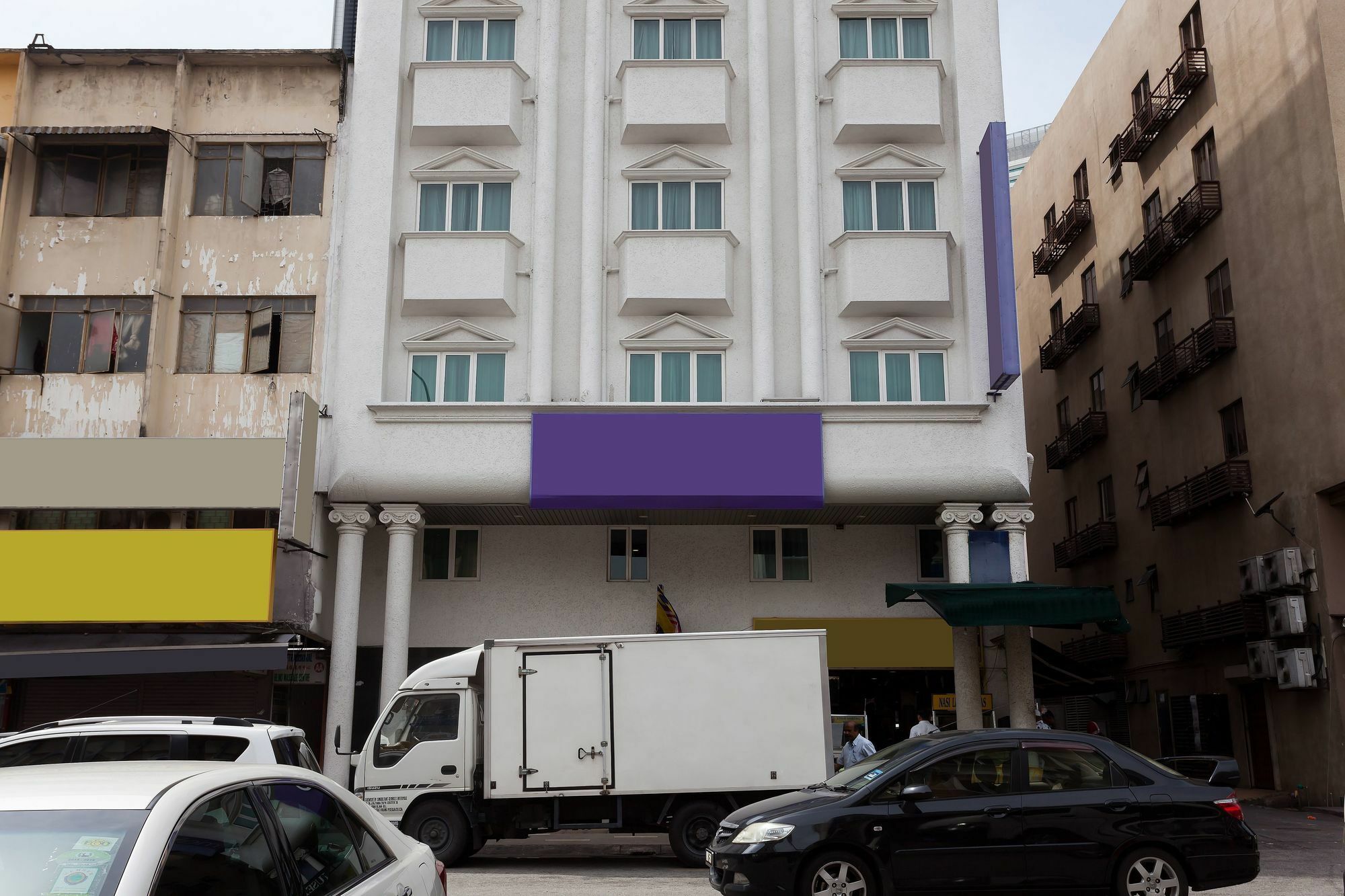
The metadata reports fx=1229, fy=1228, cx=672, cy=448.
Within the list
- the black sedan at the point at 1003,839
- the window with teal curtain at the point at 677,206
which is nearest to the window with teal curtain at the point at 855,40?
the window with teal curtain at the point at 677,206

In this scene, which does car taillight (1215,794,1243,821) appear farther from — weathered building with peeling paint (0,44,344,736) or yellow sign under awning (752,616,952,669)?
weathered building with peeling paint (0,44,344,736)

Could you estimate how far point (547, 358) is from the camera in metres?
24.1

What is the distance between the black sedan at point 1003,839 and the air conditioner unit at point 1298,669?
15652 mm

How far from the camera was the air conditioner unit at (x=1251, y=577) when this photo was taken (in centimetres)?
2567

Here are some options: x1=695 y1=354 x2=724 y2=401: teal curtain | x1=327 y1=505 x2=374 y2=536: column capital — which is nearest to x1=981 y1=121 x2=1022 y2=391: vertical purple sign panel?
x1=695 y1=354 x2=724 y2=401: teal curtain

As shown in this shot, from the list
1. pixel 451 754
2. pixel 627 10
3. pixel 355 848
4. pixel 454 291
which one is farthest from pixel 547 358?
pixel 355 848

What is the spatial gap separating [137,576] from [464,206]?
9611mm

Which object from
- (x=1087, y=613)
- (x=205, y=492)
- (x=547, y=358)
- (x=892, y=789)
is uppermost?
(x=547, y=358)

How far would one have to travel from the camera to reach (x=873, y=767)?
11.0m

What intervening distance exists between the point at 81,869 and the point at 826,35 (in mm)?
24971

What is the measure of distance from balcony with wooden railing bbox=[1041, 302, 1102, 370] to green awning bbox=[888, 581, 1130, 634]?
64.9 feet

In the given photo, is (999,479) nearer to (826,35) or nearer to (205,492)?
(826,35)

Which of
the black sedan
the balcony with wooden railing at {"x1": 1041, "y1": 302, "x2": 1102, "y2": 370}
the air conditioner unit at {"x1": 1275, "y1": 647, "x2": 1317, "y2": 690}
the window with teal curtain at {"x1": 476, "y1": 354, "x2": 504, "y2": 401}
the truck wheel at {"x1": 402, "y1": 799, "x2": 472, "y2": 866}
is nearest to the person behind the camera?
the black sedan

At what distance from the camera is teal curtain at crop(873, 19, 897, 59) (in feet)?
85.2
